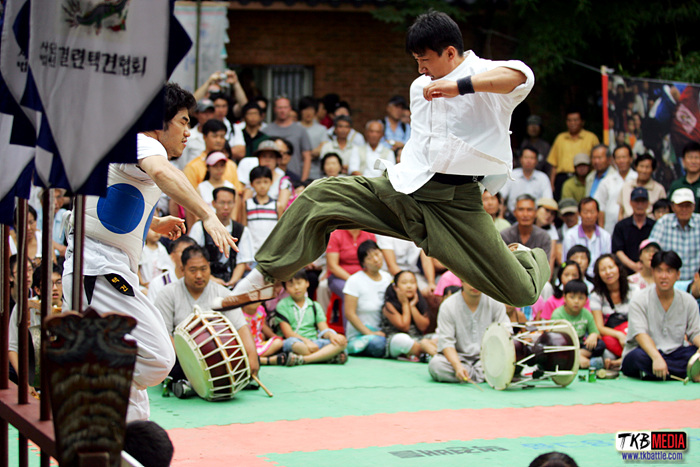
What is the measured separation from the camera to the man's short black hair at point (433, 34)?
430 cm

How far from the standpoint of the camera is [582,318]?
30.0ft

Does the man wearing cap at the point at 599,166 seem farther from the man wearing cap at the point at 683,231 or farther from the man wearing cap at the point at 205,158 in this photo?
the man wearing cap at the point at 205,158

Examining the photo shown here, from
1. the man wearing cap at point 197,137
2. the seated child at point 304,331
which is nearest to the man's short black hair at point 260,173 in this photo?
the man wearing cap at point 197,137

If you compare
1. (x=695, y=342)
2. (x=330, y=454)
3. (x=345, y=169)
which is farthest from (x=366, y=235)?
(x=330, y=454)

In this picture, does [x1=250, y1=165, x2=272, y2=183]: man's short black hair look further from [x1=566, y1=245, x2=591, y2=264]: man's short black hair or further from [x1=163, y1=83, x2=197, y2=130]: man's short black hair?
[x1=163, y1=83, x2=197, y2=130]: man's short black hair

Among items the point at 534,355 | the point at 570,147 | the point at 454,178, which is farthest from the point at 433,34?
the point at 570,147

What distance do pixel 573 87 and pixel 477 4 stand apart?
2191mm

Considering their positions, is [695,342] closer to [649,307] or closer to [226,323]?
[649,307]

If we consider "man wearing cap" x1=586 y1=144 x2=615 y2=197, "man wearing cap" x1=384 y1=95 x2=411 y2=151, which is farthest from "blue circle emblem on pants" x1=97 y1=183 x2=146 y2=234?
"man wearing cap" x1=586 y1=144 x2=615 y2=197

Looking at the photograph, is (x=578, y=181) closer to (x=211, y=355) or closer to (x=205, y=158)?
(x=205, y=158)

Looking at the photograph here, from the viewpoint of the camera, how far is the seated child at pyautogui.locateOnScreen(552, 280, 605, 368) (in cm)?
891

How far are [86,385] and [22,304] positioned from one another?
1372mm

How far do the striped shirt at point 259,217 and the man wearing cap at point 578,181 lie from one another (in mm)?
4386

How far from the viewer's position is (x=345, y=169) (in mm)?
11172
